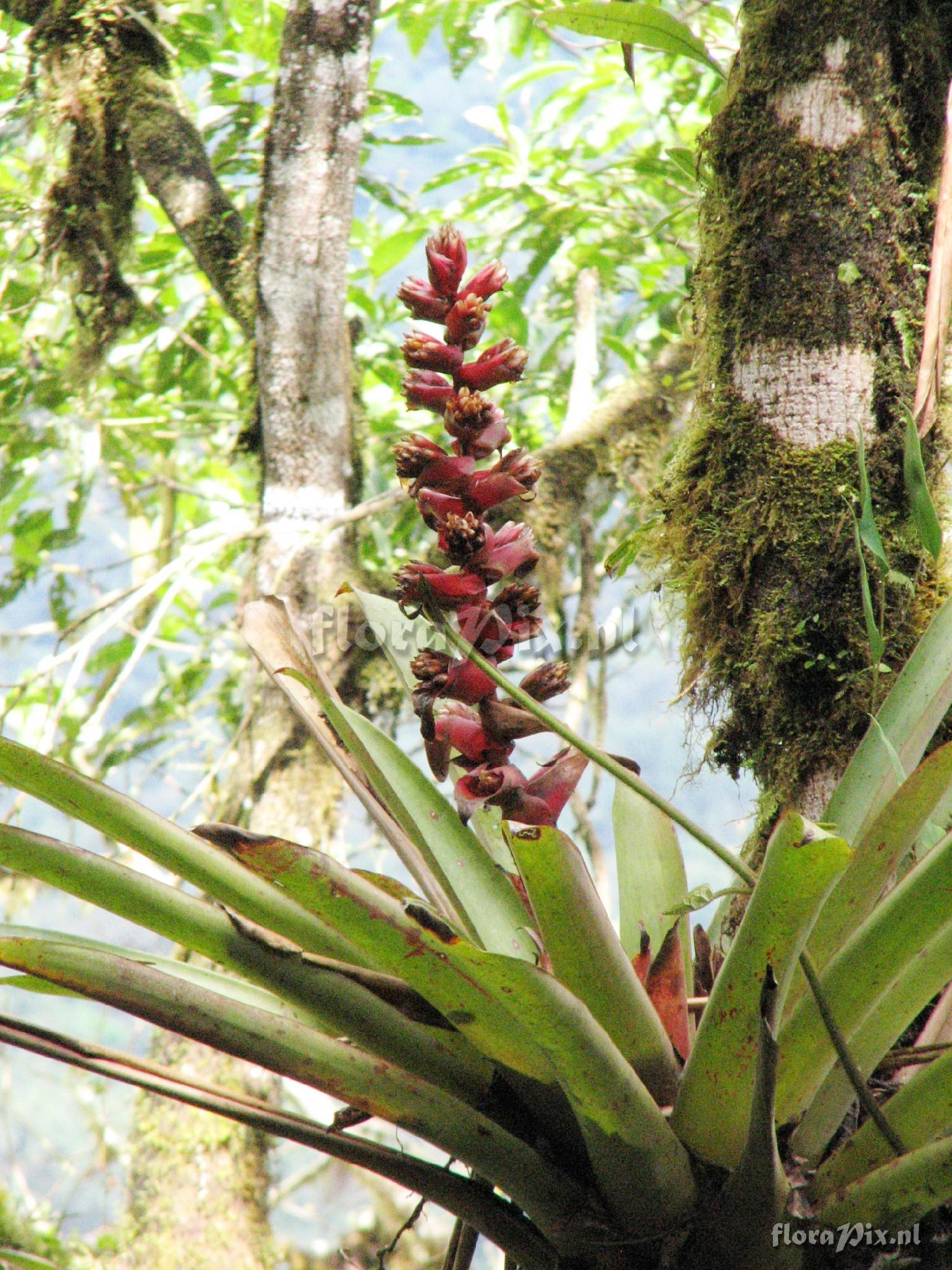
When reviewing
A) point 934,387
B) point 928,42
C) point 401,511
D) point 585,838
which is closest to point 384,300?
point 401,511

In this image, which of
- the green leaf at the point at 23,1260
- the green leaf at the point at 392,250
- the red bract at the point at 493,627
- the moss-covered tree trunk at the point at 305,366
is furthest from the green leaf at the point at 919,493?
the green leaf at the point at 392,250

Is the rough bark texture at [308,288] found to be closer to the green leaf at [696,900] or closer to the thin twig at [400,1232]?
the thin twig at [400,1232]

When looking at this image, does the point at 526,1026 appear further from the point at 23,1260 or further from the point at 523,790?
the point at 23,1260

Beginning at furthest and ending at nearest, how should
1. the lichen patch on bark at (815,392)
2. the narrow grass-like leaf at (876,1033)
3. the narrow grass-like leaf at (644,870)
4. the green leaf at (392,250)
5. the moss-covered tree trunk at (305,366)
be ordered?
the green leaf at (392,250), the moss-covered tree trunk at (305,366), the lichen patch on bark at (815,392), the narrow grass-like leaf at (644,870), the narrow grass-like leaf at (876,1033)

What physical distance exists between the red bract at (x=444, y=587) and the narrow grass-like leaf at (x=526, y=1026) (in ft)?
0.66

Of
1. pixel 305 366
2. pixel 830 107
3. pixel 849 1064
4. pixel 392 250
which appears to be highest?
pixel 392 250

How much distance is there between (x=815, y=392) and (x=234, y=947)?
709mm

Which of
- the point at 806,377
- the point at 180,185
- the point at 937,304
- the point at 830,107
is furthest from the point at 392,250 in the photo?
the point at 937,304

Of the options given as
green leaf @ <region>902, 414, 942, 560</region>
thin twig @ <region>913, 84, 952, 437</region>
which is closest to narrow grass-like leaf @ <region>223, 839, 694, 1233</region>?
green leaf @ <region>902, 414, 942, 560</region>

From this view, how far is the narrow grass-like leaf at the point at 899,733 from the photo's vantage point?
2.35 feet

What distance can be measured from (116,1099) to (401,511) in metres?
2.57

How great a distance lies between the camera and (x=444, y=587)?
69 centimetres

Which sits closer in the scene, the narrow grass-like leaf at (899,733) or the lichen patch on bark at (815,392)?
the narrow grass-like leaf at (899,733)

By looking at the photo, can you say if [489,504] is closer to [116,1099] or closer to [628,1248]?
[628,1248]
